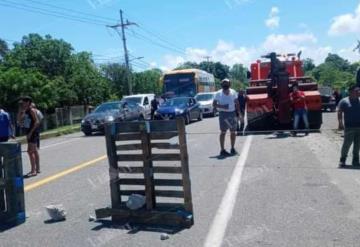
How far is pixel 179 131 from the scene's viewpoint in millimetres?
6633

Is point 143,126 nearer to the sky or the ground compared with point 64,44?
nearer to the ground

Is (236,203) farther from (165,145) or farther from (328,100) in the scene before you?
(328,100)

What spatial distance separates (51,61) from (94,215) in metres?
49.6

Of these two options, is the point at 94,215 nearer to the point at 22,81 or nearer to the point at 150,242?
the point at 150,242

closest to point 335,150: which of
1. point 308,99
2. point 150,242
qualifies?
point 308,99

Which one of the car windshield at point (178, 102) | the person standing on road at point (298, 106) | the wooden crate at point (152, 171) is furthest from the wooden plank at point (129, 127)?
the car windshield at point (178, 102)

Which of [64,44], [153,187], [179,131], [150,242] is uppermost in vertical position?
[64,44]

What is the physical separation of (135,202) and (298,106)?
1140 cm

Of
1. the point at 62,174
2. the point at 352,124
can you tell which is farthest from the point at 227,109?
the point at 62,174

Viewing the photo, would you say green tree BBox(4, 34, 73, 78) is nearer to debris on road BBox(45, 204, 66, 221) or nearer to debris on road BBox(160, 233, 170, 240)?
debris on road BBox(45, 204, 66, 221)

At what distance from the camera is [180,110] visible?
27.2 metres

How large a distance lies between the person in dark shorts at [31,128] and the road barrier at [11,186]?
4508 millimetres

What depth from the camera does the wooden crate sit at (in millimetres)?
6629

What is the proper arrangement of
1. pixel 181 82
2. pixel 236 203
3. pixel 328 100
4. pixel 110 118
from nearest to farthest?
pixel 236 203 → pixel 110 118 → pixel 328 100 → pixel 181 82
